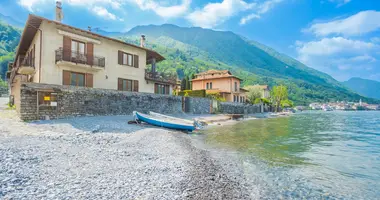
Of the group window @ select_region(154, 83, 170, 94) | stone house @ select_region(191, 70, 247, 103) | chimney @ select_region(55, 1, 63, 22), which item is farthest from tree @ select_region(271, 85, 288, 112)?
chimney @ select_region(55, 1, 63, 22)

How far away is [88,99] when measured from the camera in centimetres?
1750

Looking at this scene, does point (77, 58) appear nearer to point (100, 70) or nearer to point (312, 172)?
point (100, 70)

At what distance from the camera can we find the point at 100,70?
864 inches

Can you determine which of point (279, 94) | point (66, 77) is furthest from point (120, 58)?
point (279, 94)

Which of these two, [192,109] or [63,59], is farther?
[192,109]

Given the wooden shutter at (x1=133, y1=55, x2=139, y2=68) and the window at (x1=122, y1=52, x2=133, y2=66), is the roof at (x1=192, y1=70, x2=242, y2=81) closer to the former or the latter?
the wooden shutter at (x1=133, y1=55, x2=139, y2=68)

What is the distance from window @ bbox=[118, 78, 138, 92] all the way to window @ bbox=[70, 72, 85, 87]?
4.16 m

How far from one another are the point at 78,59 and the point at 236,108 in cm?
3401

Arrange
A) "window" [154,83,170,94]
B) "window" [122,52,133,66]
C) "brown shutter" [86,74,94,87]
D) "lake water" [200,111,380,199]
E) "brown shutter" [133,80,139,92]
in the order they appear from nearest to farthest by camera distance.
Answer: "lake water" [200,111,380,199], "brown shutter" [86,74,94,87], "window" [122,52,133,66], "brown shutter" [133,80,139,92], "window" [154,83,170,94]

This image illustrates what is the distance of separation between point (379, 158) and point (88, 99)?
2077 centimetres

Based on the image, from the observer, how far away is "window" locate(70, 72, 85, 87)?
65.0 feet

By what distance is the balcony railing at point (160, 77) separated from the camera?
27.0m

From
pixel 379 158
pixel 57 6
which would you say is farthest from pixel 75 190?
pixel 57 6

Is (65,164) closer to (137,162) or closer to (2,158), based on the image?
(2,158)
